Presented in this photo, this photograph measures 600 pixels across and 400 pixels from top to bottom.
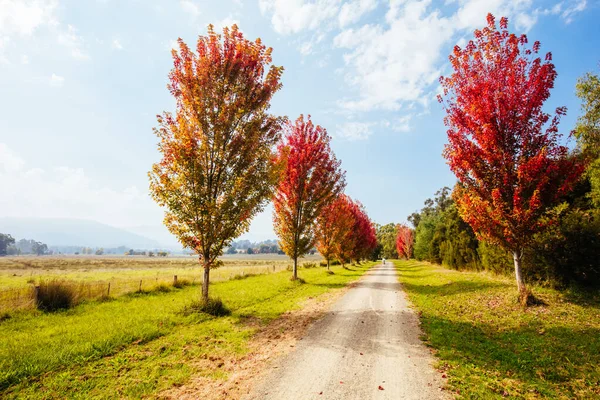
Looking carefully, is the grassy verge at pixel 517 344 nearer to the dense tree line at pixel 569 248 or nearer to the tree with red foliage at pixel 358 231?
the dense tree line at pixel 569 248

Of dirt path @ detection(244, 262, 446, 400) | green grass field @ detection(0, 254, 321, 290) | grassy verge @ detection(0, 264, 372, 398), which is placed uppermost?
dirt path @ detection(244, 262, 446, 400)

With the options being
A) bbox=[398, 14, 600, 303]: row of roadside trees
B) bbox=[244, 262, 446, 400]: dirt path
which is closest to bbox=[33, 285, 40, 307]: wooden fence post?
bbox=[244, 262, 446, 400]: dirt path

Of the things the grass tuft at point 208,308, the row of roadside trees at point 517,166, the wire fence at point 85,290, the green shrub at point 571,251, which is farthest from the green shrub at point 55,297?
the green shrub at point 571,251

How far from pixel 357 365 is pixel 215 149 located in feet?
35.9

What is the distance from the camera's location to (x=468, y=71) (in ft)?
45.6

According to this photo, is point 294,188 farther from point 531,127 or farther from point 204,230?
point 531,127

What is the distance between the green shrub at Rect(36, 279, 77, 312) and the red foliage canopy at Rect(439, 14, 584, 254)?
21056mm

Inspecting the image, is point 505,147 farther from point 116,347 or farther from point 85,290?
point 85,290

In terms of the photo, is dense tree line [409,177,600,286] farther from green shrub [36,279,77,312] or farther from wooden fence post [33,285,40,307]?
wooden fence post [33,285,40,307]

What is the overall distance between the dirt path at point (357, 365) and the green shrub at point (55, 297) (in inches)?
534

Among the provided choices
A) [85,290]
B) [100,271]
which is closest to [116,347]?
[85,290]

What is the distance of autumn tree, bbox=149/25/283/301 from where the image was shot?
43.0ft

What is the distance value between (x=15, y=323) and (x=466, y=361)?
17.4m

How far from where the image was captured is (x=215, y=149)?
13.8 metres
